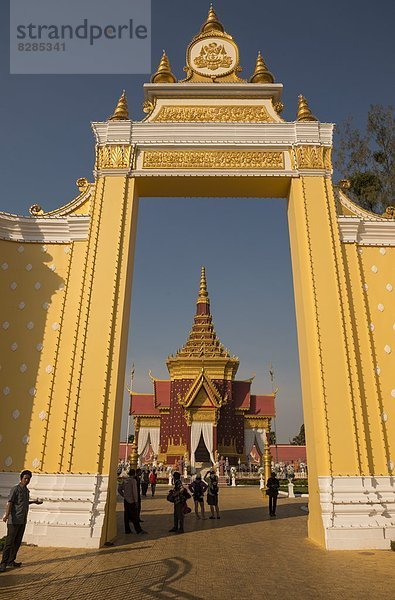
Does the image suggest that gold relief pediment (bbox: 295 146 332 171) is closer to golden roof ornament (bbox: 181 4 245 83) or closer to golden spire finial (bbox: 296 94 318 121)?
golden spire finial (bbox: 296 94 318 121)

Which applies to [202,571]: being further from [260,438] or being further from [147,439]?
[147,439]

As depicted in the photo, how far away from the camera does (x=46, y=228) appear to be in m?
9.92

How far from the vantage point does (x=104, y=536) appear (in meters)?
7.57

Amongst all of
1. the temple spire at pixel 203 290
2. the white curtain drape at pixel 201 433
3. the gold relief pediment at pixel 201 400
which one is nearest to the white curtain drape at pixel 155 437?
the white curtain drape at pixel 201 433

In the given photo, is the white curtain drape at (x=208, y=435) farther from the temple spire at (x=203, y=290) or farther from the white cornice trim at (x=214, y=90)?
the white cornice trim at (x=214, y=90)

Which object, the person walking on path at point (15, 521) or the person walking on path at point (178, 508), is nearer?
the person walking on path at point (15, 521)

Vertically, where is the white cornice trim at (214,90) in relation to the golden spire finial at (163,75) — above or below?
below

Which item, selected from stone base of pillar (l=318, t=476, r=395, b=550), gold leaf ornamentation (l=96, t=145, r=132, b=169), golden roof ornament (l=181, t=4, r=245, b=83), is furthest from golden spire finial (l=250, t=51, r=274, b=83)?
stone base of pillar (l=318, t=476, r=395, b=550)

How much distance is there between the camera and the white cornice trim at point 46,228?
9.87 m

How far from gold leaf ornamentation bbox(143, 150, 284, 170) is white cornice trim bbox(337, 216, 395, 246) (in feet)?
6.63

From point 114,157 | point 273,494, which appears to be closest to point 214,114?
point 114,157

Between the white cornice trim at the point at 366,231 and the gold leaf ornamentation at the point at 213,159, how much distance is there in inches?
79.6

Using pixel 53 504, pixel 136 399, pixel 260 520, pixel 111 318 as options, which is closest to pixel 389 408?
pixel 260 520

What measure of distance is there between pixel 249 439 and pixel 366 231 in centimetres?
2990
